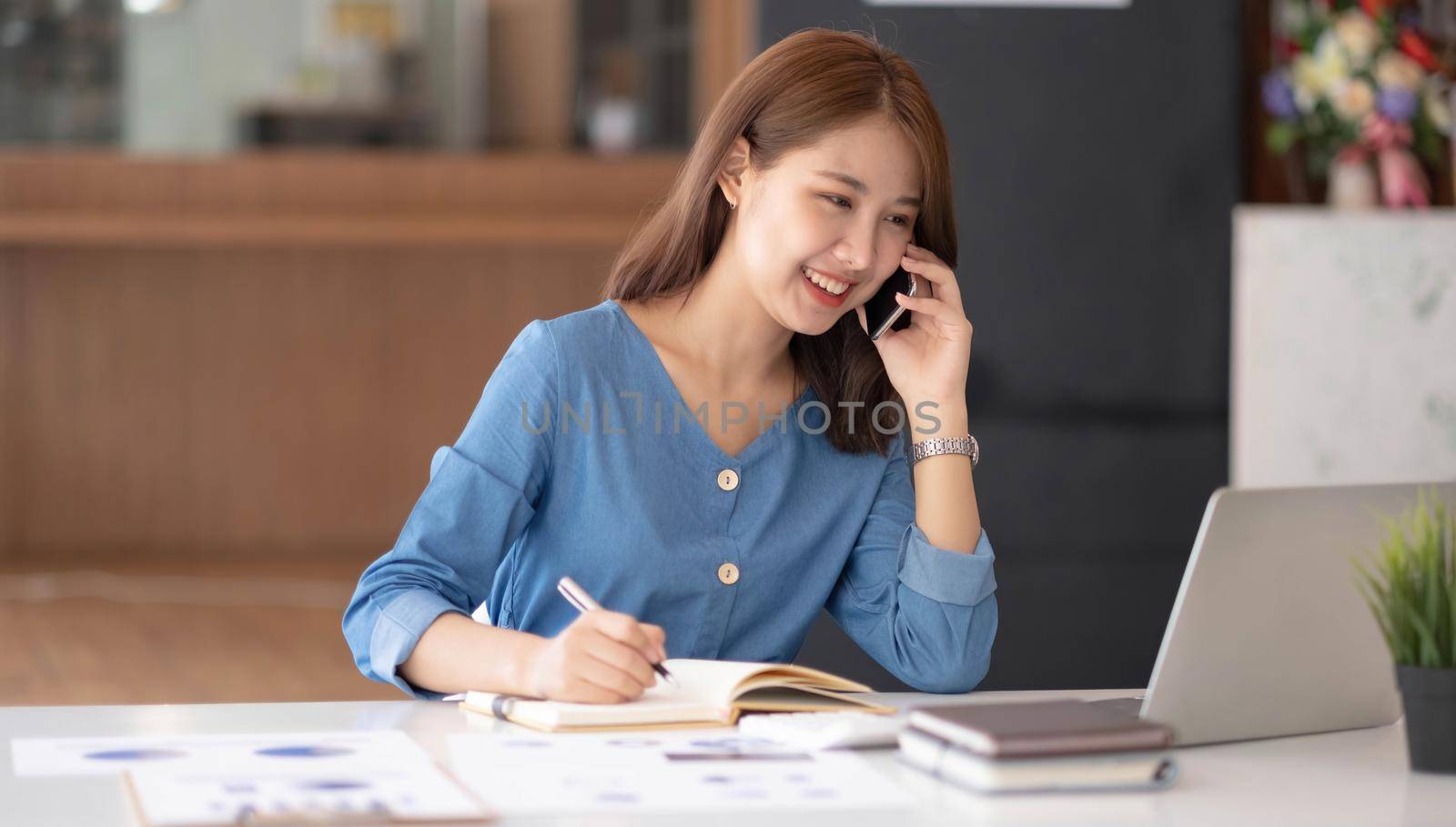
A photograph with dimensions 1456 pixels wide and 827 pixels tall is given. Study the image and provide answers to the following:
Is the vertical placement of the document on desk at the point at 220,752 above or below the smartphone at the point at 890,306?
below

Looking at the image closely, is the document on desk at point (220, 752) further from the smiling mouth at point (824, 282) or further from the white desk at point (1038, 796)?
the smiling mouth at point (824, 282)

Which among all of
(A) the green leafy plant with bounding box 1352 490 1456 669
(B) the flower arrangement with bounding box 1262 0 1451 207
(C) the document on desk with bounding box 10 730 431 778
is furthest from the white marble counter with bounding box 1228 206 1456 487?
(C) the document on desk with bounding box 10 730 431 778

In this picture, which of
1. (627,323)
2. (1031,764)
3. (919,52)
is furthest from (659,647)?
(919,52)

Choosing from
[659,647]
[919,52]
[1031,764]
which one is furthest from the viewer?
[919,52]

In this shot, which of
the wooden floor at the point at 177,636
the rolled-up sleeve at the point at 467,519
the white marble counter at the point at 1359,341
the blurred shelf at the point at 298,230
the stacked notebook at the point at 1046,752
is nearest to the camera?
the stacked notebook at the point at 1046,752

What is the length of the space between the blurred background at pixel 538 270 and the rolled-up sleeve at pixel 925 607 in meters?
1.32

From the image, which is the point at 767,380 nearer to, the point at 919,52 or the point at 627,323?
the point at 627,323

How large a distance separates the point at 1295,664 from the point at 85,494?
15.0 ft

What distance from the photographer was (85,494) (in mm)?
5199

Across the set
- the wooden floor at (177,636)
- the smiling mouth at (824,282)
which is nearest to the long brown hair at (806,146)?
the smiling mouth at (824,282)

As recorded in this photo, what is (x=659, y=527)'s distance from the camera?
1.61m

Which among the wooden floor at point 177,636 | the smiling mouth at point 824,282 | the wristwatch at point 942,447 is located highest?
the smiling mouth at point 824,282

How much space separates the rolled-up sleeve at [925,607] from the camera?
1603mm

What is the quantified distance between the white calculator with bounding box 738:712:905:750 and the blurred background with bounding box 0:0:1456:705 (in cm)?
175
